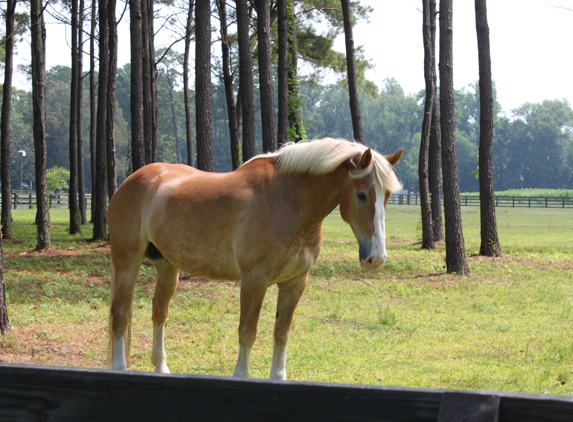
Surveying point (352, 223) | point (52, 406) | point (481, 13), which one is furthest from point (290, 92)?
point (52, 406)

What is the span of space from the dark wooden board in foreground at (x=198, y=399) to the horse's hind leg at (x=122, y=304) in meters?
4.26

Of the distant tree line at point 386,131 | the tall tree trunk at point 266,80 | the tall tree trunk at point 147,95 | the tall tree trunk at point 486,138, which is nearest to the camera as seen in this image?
the tall tree trunk at point 266,80

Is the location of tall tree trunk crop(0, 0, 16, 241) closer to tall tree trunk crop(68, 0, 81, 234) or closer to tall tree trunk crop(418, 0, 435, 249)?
tall tree trunk crop(68, 0, 81, 234)

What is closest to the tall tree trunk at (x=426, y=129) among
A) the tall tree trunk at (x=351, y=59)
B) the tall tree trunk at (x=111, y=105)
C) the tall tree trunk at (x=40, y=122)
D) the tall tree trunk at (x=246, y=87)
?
the tall tree trunk at (x=351, y=59)

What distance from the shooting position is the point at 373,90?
2419cm

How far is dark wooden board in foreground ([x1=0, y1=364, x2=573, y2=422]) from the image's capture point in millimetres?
1684

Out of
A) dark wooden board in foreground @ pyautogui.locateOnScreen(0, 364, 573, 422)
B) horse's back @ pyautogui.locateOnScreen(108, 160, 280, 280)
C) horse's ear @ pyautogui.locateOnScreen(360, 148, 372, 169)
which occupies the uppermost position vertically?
horse's ear @ pyautogui.locateOnScreen(360, 148, 372, 169)

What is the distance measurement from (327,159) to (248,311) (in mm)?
1377

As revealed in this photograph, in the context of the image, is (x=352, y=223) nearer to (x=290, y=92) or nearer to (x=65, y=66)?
(x=290, y=92)

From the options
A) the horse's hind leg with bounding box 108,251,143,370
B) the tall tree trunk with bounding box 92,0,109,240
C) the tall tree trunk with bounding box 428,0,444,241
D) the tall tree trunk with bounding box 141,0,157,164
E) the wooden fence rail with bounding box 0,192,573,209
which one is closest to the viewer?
the horse's hind leg with bounding box 108,251,143,370

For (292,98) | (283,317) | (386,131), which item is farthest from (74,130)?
(386,131)

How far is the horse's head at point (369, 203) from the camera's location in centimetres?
484

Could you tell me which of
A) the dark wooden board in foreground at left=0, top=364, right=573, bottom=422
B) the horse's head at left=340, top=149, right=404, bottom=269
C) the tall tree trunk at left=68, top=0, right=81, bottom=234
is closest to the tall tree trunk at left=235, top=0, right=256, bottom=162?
the horse's head at left=340, top=149, right=404, bottom=269

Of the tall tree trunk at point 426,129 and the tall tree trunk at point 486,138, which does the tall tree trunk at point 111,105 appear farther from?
the tall tree trunk at point 486,138
